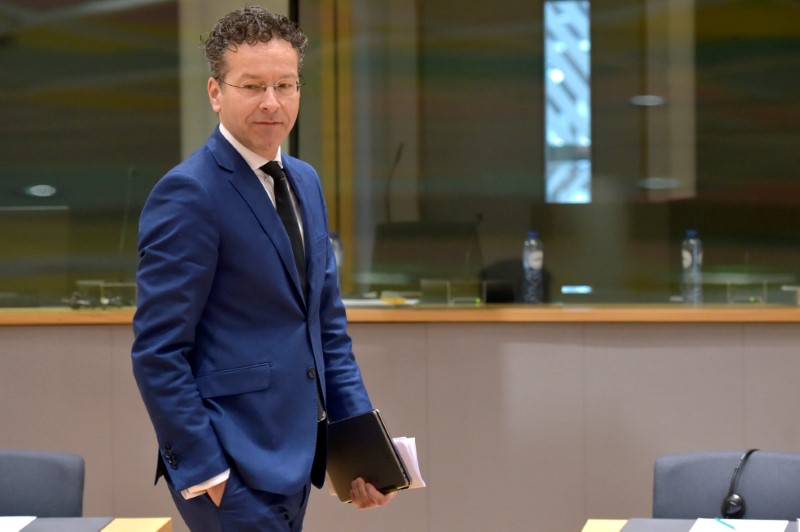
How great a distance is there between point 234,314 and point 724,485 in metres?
1.29

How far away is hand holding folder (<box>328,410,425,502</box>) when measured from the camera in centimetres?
211

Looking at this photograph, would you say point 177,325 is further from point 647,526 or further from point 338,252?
point 338,252

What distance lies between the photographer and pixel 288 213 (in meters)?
2.05

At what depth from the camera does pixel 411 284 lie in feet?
16.1

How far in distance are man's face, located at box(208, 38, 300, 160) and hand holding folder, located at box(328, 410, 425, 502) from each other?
519mm

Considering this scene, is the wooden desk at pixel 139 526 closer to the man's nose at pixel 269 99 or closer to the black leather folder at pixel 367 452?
the black leather folder at pixel 367 452

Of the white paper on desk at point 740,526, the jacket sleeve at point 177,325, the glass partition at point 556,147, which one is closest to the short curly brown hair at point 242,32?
the jacket sleeve at point 177,325

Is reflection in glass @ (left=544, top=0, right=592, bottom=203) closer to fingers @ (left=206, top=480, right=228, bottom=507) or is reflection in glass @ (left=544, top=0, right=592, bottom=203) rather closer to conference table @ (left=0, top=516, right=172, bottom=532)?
conference table @ (left=0, top=516, right=172, bottom=532)

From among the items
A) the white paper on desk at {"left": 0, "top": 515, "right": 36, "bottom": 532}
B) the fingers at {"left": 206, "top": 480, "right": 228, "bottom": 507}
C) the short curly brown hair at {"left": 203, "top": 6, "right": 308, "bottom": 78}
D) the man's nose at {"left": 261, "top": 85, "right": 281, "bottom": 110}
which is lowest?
the white paper on desk at {"left": 0, "top": 515, "right": 36, "bottom": 532}

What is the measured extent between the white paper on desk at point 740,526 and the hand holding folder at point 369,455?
0.60m

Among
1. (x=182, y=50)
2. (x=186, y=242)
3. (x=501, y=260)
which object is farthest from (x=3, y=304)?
(x=186, y=242)

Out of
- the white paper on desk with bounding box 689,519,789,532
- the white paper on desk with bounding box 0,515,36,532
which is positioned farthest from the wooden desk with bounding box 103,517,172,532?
the white paper on desk with bounding box 689,519,789,532

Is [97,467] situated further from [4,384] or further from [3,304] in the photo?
[3,304]

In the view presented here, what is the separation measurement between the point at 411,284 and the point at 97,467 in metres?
1.47
